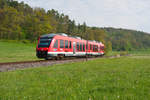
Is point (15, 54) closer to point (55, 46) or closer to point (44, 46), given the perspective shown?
point (44, 46)

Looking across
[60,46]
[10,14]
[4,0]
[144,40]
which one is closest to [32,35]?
[10,14]

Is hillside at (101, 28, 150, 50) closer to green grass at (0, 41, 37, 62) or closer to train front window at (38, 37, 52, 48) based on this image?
green grass at (0, 41, 37, 62)

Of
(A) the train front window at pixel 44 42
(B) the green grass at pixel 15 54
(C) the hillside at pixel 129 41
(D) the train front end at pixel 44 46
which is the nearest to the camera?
(D) the train front end at pixel 44 46

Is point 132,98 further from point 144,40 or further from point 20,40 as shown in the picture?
point 144,40

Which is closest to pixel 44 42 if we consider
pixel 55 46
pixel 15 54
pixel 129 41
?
pixel 55 46

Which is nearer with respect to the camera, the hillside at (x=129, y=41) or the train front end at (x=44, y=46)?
the train front end at (x=44, y=46)

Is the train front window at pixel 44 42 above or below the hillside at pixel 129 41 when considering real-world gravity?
below

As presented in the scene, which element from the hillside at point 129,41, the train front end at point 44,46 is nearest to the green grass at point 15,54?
the train front end at point 44,46

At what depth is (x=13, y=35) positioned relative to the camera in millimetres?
68500

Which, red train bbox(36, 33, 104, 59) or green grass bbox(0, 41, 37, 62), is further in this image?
green grass bbox(0, 41, 37, 62)

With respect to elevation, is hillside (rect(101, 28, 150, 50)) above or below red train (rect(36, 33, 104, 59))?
above

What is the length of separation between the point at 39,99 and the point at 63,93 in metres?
0.76

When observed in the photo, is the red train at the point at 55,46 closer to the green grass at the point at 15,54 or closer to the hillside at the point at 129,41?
the green grass at the point at 15,54

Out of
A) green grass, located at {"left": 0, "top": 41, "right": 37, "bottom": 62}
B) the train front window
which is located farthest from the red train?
green grass, located at {"left": 0, "top": 41, "right": 37, "bottom": 62}
